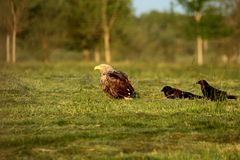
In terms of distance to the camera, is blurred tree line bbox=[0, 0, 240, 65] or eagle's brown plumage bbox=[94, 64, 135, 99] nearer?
eagle's brown plumage bbox=[94, 64, 135, 99]

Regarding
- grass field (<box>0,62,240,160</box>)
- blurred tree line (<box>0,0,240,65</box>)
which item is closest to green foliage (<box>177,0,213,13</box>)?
blurred tree line (<box>0,0,240,65</box>)

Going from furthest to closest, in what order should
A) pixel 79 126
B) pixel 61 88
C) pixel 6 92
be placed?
pixel 61 88, pixel 6 92, pixel 79 126

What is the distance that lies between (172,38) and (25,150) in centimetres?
8130

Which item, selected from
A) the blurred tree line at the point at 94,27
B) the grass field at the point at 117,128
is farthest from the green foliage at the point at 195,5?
the grass field at the point at 117,128

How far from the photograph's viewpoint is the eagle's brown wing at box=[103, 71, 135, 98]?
583 inches

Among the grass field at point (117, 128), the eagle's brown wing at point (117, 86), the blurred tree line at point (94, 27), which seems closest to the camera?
the grass field at point (117, 128)

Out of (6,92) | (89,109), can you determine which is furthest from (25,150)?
(6,92)

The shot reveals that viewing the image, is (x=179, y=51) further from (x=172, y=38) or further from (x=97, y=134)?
(x=97, y=134)

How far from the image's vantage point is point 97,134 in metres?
10.1

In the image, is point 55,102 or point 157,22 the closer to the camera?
point 55,102

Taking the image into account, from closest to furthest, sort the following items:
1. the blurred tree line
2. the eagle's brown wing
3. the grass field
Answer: the grass field < the eagle's brown wing < the blurred tree line

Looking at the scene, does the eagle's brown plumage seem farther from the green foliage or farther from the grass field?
the green foliage

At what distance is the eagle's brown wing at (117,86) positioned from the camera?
1480 centimetres

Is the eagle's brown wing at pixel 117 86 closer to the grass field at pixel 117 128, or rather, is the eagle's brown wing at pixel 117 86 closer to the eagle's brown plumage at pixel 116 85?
the eagle's brown plumage at pixel 116 85
